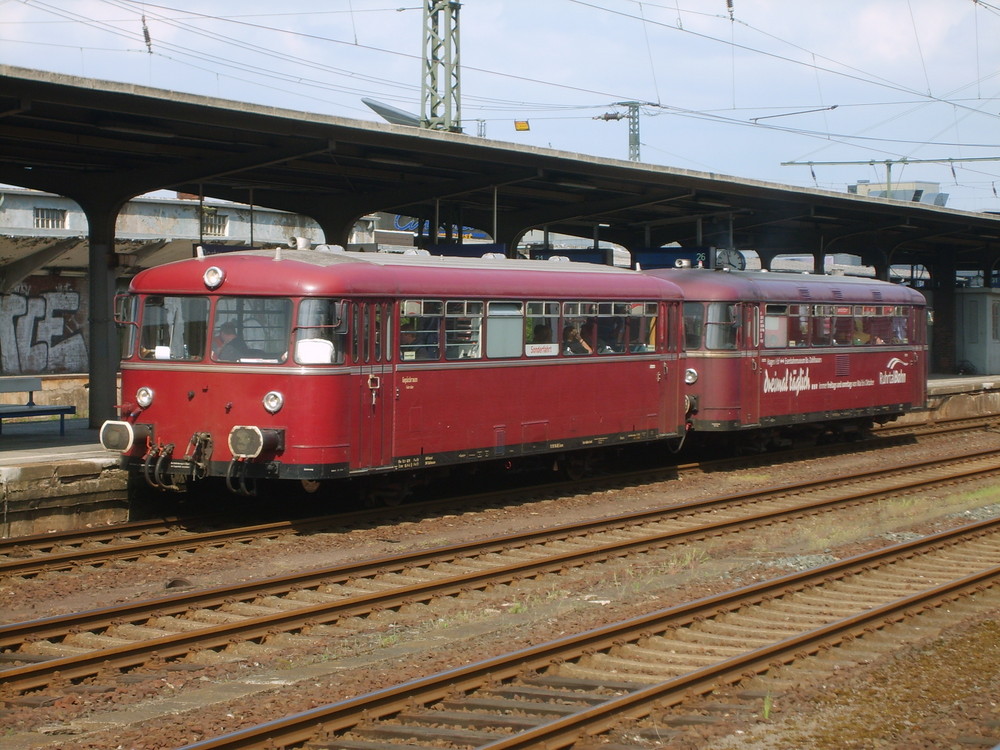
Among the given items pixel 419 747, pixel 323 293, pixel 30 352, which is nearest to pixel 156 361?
pixel 323 293

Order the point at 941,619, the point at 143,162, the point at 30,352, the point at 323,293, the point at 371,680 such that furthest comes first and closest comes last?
the point at 30,352 → the point at 143,162 → the point at 323,293 → the point at 941,619 → the point at 371,680

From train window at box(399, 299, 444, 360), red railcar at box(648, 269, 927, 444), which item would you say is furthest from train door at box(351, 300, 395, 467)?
red railcar at box(648, 269, 927, 444)

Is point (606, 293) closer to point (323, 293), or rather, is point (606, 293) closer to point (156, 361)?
point (323, 293)

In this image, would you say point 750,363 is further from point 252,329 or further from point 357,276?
point 252,329

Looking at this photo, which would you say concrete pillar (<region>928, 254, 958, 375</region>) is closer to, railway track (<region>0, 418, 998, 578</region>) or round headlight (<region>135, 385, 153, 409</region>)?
railway track (<region>0, 418, 998, 578</region>)

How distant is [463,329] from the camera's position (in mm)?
13102

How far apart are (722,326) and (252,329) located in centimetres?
814

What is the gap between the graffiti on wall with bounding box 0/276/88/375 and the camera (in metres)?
33.1

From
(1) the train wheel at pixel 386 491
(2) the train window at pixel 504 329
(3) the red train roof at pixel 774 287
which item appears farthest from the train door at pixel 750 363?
(1) the train wheel at pixel 386 491

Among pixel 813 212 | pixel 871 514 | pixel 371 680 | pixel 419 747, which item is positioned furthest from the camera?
pixel 813 212

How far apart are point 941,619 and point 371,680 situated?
4.72 meters

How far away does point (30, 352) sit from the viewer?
3353cm

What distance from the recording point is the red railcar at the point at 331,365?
11594 millimetres

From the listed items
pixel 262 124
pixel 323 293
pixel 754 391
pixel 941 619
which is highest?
pixel 262 124
